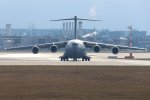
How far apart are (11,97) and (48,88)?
5200 millimetres

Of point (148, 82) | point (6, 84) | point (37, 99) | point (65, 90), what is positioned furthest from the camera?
point (148, 82)

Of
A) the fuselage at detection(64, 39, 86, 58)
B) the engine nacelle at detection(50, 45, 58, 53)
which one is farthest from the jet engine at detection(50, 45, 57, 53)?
the fuselage at detection(64, 39, 86, 58)

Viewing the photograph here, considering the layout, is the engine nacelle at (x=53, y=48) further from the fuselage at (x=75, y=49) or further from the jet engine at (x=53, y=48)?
the fuselage at (x=75, y=49)

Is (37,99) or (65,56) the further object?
(65,56)

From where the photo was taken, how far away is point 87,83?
3594 centimetres

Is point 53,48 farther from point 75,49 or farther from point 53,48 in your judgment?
point 75,49

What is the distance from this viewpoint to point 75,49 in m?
76.1

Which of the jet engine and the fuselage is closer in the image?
the fuselage

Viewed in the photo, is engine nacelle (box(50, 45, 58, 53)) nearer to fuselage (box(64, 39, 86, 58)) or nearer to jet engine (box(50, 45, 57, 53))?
jet engine (box(50, 45, 57, 53))

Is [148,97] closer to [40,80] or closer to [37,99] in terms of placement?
[37,99]

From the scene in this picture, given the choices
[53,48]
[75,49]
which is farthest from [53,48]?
[75,49]

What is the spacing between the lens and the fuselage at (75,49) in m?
76.0

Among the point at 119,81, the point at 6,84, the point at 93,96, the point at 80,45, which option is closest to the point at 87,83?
the point at 119,81

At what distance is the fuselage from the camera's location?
249 feet
